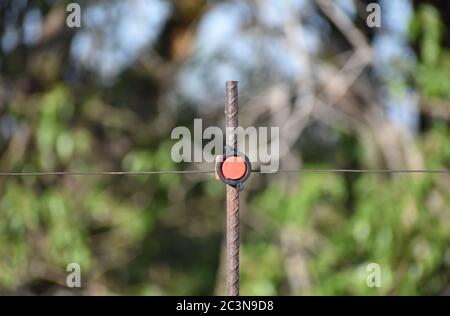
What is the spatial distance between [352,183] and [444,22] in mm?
692

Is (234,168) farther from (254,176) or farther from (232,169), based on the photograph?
(254,176)

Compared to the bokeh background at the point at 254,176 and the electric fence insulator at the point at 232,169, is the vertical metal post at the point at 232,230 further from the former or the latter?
the bokeh background at the point at 254,176

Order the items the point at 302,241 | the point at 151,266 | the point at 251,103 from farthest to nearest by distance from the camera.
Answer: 1. the point at 151,266
2. the point at 251,103
3. the point at 302,241

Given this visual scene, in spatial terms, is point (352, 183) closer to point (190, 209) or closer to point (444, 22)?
point (444, 22)

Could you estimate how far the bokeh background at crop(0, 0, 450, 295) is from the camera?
99.0 inches

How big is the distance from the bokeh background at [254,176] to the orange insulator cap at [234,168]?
120 centimetres

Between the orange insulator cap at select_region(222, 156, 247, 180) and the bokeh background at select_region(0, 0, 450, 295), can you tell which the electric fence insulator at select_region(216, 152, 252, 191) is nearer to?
the orange insulator cap at select_region(222, 156, 247, 180)

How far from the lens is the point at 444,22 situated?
3020 mm

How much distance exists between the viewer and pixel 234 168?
4.31 feet

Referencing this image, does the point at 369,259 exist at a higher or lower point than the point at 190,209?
lower

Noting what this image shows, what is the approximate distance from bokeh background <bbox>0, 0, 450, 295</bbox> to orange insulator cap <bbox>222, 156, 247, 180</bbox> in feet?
3.95

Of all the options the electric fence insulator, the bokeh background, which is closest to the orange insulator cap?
the electric fence insulator
